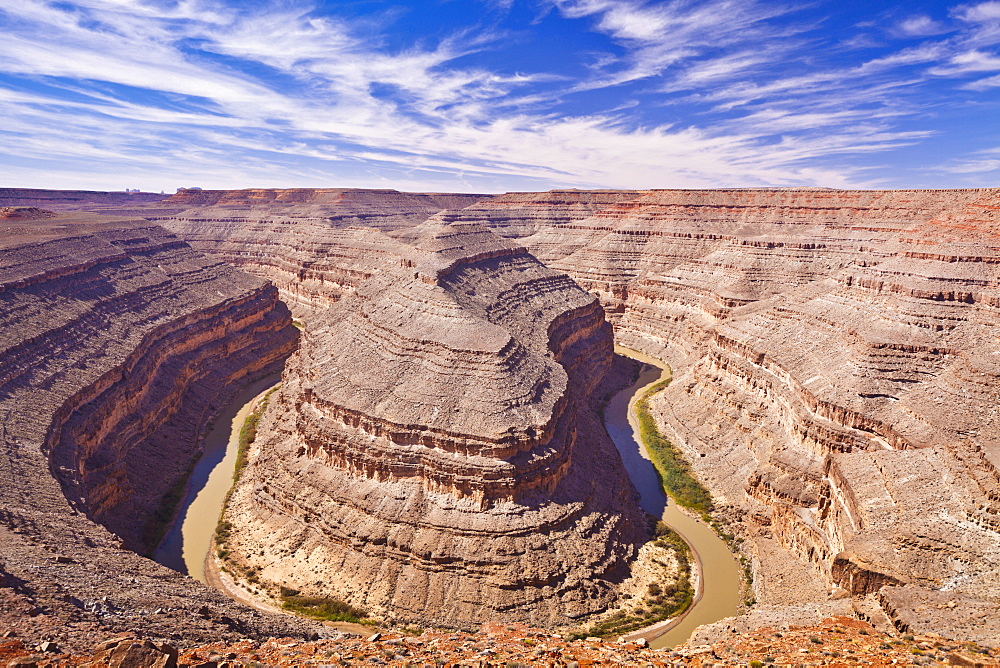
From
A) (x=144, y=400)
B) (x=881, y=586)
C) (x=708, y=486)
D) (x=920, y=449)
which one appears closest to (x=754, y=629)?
(x=881, y=586)

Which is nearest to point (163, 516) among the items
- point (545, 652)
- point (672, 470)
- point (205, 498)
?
point (205, 498)

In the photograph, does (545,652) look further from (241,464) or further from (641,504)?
(241,464)

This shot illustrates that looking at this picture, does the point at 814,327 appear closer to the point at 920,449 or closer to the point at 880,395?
the point at 880,395

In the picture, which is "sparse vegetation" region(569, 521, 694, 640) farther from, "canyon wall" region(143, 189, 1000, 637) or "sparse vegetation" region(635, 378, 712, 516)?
"sparse vegetation" region(635, 378, 712, 516)

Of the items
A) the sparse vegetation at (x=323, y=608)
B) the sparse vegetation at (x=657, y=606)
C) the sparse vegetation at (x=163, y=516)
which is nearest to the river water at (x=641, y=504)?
the sparse vegetation at (x=163, y=516)

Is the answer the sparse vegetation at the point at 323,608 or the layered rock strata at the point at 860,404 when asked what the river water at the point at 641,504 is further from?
the sparse vegetation at the point at 323,608

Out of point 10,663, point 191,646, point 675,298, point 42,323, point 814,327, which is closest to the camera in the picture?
point 10,663

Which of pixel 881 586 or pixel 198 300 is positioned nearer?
pixel 881 586
